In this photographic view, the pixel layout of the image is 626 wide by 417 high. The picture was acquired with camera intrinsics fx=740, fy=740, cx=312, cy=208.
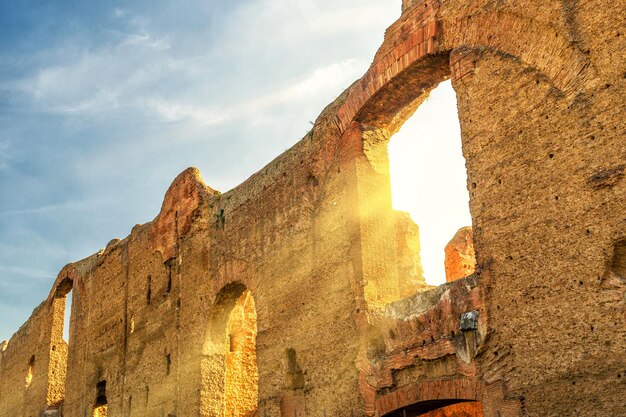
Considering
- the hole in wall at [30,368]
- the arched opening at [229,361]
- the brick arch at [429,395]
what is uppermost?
the hole in wall at [30,368]

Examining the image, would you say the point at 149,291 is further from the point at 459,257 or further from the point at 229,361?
the point at 459,257

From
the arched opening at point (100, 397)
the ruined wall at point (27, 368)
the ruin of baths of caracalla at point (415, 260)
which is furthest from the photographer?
the ruined wall at point (27, 368)

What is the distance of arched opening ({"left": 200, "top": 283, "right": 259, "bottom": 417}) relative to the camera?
10961 millimetres

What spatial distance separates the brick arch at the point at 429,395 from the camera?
6.69m

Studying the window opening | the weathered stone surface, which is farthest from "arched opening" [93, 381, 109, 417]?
the weathered stone surface

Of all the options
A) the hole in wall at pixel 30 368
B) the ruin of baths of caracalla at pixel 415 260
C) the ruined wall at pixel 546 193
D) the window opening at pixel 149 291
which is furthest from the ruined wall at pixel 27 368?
the ruined wall at pixel 546 193

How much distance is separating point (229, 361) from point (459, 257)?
3.99 meters

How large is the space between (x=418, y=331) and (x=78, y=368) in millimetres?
9800

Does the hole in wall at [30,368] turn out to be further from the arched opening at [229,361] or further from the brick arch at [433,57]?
the brick arch at [433,57]

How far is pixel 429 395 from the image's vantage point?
7047mm

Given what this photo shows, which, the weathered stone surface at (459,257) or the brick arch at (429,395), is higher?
the weathered stone surface at (459,257)

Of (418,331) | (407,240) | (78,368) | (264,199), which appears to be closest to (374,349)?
(418,331)

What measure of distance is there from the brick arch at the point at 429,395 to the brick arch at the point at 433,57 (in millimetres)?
2745

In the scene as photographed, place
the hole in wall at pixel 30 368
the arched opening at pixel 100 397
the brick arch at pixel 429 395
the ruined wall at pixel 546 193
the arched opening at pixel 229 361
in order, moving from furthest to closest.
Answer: the hole in wall at pixel 30 368 < the arched opening at pixel 100 397 < the arched opening at pixel 229 361 < the brick arch at pixel 429 395 < the ruined wall at pixel 546 193
